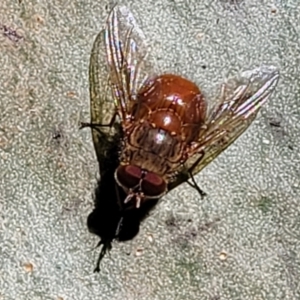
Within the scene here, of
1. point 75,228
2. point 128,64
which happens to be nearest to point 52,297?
point 75,228

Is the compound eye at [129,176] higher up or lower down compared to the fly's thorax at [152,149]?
lower down

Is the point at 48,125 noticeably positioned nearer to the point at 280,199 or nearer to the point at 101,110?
the point at 101,110

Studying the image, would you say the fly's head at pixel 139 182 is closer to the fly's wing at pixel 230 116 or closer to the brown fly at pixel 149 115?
the brown fly at pixel 149 115

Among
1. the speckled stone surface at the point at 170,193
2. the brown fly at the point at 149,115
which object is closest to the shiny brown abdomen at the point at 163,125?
the brown fly at the point at 149,115

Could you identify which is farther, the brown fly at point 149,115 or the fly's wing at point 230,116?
the fly's wing at point 230,116

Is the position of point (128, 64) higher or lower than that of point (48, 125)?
higher

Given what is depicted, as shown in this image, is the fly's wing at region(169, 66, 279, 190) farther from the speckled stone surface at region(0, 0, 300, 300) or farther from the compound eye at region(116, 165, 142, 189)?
the compound eye at region(116, 165, 142, 189)

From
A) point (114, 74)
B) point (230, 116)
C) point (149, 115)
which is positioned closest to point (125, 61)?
point (114, 74)

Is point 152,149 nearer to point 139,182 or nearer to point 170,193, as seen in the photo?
point 139,182
